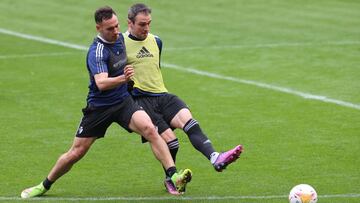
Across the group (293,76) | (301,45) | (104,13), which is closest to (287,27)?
(301,45)

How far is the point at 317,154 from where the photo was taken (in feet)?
44.9

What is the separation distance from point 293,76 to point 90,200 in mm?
9619

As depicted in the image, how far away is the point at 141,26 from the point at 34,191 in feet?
7.66

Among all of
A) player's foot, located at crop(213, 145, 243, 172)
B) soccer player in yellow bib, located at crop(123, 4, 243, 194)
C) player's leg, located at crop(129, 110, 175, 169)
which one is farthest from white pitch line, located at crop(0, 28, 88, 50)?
player's foot, located at crop(213, 145, 243, 172)

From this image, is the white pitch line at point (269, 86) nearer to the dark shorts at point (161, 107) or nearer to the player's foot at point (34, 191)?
the dark shorts at point (161, 107)

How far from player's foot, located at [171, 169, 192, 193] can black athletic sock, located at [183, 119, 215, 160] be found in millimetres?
483

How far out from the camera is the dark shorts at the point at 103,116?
37.1 ft

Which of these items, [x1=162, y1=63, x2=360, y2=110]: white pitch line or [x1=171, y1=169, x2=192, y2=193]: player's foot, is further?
[x1=162, y1=63, x2=360, y2=110]: white pitch line

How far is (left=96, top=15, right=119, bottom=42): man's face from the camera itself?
11094 millimetres

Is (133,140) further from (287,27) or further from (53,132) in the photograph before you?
(287,27)

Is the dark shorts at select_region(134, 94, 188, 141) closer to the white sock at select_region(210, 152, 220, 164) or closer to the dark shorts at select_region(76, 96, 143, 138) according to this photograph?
the dark shorts at select_region(76, 96, 143, 138)

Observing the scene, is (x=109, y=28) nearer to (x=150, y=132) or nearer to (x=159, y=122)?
(x=150, y=132)

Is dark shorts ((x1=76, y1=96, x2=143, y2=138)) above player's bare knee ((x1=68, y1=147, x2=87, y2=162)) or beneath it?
above

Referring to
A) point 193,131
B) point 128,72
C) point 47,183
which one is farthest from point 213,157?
point 47,183
